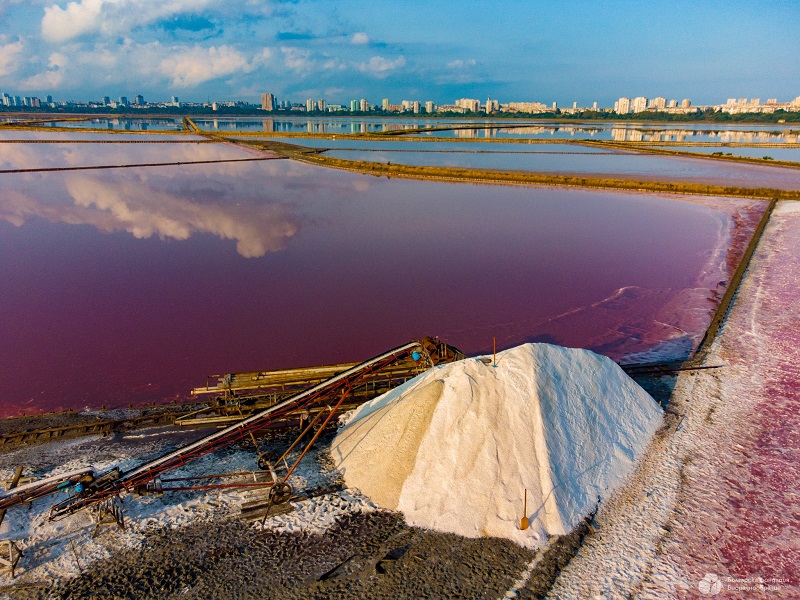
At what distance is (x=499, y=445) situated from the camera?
186 inches

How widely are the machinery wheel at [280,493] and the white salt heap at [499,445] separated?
0.62 metres

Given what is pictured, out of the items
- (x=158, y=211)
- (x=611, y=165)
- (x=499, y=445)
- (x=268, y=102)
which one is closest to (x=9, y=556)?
(x=499, y=445)

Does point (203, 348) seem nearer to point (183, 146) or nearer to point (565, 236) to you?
point (565, 236)

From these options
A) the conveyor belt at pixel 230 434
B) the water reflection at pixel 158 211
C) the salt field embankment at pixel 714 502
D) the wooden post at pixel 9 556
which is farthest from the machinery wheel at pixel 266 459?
the water reflection at pixel 158 211

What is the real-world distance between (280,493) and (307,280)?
612 centimetres

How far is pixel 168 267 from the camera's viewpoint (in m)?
11.0

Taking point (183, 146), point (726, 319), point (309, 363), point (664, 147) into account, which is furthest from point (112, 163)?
point (664, 147)

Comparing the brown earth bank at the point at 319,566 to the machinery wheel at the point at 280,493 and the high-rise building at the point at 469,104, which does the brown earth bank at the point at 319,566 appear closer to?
the machinery wheel at the point at 280,493

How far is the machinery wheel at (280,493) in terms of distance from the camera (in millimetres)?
4660

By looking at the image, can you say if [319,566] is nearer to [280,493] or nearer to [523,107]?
[280,493]

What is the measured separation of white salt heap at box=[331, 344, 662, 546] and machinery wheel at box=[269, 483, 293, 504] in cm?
62

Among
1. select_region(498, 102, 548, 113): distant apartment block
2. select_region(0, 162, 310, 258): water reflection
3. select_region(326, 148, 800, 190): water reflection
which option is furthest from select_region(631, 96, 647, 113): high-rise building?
select_region(0, 162, 310, 258): water reflection

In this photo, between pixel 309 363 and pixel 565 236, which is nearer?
pixel 309 363

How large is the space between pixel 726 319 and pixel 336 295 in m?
6.96
